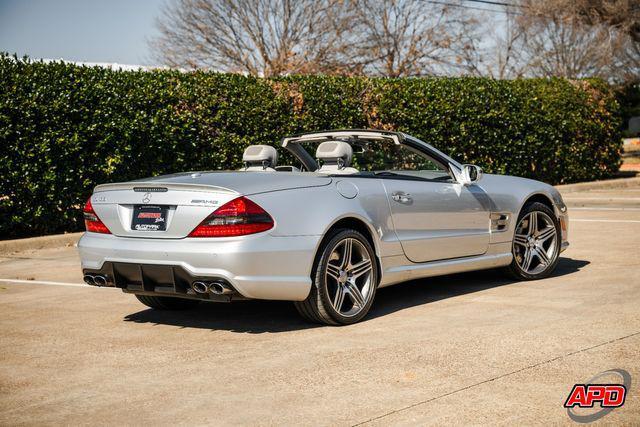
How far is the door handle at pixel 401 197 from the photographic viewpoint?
682 cm

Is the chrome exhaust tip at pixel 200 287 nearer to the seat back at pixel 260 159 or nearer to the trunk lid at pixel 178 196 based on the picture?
the trunk lid at pixel 178 196

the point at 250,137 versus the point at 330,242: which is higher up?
the point at 250,137

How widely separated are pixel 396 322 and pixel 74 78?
8235mm

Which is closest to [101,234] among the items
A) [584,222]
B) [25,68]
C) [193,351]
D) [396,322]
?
[193,351]

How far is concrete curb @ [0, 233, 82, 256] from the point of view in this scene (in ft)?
38.4

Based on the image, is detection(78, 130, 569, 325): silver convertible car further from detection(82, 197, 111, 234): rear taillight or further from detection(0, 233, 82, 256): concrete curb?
detection(0, 233, 82, 256): concrete curb

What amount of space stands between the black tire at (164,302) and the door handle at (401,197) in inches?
78.0

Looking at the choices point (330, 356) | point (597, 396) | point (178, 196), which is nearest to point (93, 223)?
point (178, 196)

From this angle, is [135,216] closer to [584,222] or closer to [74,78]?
[74,78]

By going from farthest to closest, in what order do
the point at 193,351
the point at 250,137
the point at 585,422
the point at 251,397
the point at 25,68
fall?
the point at 250,137, the point at 25,68, the point at 193,351, the point at 251,397, the point at 585,422

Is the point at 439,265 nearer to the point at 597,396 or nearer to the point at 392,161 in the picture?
the point at 392,161

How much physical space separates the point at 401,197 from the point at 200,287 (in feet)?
6.36

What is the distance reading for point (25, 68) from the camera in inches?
488

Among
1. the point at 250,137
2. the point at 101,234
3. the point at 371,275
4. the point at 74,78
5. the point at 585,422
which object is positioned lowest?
the point at 585,422
